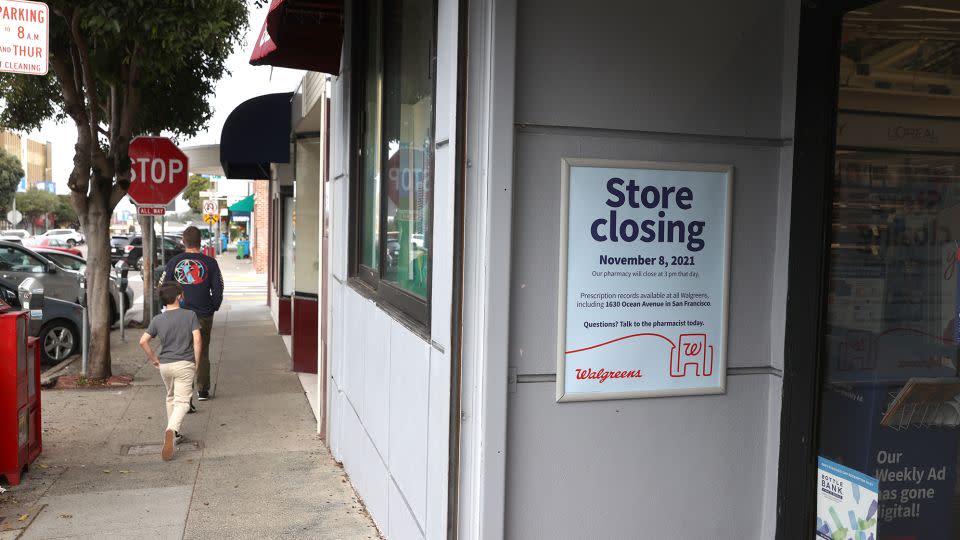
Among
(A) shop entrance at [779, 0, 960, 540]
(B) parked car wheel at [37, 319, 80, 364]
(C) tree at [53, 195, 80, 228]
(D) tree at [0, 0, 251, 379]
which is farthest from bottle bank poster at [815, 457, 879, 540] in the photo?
(C) tree at [53, 195, 80, 228]

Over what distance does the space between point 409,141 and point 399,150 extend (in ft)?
0.98

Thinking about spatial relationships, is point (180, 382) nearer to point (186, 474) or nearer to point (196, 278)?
point (186, 474)

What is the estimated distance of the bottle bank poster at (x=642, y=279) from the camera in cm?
329

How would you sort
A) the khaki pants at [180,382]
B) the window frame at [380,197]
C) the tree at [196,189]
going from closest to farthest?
the window frame at [380,197], the khaki pants at [180,382], the tree at [196,189]

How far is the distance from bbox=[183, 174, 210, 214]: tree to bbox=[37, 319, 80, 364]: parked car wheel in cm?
7472

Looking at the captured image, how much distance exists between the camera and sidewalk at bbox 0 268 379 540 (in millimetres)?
5871

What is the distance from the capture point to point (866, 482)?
9.68ft

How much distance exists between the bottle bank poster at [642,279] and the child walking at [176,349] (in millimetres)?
5186

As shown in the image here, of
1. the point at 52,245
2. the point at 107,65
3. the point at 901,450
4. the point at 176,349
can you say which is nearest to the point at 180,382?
the point at 176,349

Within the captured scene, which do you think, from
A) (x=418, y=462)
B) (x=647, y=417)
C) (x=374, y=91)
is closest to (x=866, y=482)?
(x=647, y=417)

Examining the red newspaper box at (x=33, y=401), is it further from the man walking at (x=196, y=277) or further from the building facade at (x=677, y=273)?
the building facade at (x=677, y=273)

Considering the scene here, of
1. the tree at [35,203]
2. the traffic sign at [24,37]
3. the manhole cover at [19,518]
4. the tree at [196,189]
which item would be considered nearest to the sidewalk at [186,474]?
the manhole cover at [19,518]

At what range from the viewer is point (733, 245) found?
347 cm

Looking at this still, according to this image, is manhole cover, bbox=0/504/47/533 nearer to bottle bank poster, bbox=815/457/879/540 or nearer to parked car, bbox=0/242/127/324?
bottle bank poster, bbox=815/457/879/540
